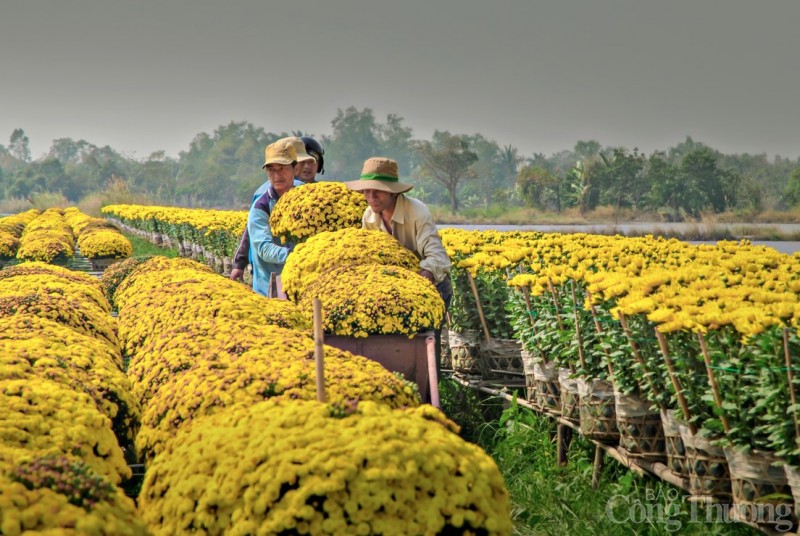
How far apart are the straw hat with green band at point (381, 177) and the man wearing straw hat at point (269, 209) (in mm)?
1129

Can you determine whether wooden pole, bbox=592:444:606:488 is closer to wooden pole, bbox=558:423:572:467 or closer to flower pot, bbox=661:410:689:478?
wooden pole, bbox=558:423:572:467

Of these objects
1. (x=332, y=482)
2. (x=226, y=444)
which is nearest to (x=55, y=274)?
(x=226, y=444)

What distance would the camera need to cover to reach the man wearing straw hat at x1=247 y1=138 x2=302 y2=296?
8.01 m

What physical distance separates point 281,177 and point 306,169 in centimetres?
49

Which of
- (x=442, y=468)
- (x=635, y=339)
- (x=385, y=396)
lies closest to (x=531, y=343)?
(x=635, y=339)

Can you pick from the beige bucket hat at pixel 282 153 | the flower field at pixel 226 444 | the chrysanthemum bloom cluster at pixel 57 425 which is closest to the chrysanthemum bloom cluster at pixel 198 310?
the flower field at pixel 226 444

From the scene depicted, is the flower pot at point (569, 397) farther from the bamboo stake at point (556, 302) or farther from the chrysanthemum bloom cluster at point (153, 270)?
the chrysanthemum bloom cluster at point (153, 270)

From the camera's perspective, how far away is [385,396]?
13.0ft

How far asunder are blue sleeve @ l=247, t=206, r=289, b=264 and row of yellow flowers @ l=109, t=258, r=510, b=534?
3.58 metres

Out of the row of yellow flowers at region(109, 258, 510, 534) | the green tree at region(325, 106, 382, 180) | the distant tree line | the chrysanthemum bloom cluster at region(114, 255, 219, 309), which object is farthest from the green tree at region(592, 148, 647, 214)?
the green tree at region(325, 106, 382, 180)

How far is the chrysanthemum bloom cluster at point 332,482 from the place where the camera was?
8.97 feet

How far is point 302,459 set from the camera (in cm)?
284

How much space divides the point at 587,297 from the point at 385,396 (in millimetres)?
2138

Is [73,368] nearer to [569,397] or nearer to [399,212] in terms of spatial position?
[569,397]
